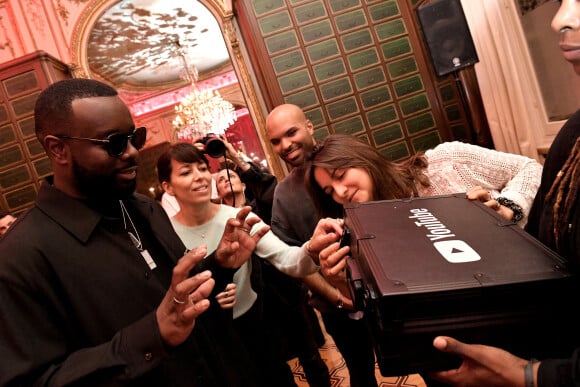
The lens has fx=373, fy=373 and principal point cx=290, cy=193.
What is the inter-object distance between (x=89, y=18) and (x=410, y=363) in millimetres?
6581

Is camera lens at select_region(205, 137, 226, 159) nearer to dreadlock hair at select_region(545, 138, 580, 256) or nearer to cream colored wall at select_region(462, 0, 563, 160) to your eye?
dreadlock hair at select_region(545, 138, 580, 256)

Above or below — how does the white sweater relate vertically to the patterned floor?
above

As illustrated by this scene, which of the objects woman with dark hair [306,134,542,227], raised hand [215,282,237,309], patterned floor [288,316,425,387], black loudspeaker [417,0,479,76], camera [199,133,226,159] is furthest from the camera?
black loudspeaker [417,0,479,76]

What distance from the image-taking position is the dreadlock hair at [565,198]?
797mm

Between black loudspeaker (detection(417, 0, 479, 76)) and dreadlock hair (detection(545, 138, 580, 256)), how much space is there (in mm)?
3142

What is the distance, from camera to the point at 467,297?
72 cm

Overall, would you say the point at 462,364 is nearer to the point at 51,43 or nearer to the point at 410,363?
the point at 410,363

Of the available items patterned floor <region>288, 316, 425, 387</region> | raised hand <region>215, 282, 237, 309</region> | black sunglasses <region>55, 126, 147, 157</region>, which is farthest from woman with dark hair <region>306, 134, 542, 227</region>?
patterned floor <region>288, 316, 425, 387</region>

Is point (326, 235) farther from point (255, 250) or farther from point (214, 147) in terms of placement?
point (214, 147)

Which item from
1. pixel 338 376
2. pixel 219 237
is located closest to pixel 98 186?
pixel 219 237

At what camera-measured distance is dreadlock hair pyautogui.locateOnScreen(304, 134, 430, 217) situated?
62.8 inches

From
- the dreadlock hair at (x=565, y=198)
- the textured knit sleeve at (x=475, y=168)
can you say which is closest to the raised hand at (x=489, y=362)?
the dreadlock hair at (x=565, y=198)

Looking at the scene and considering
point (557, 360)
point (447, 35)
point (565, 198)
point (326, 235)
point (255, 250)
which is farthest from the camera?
point (447, 35)

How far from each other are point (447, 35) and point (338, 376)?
3236 millimetres
